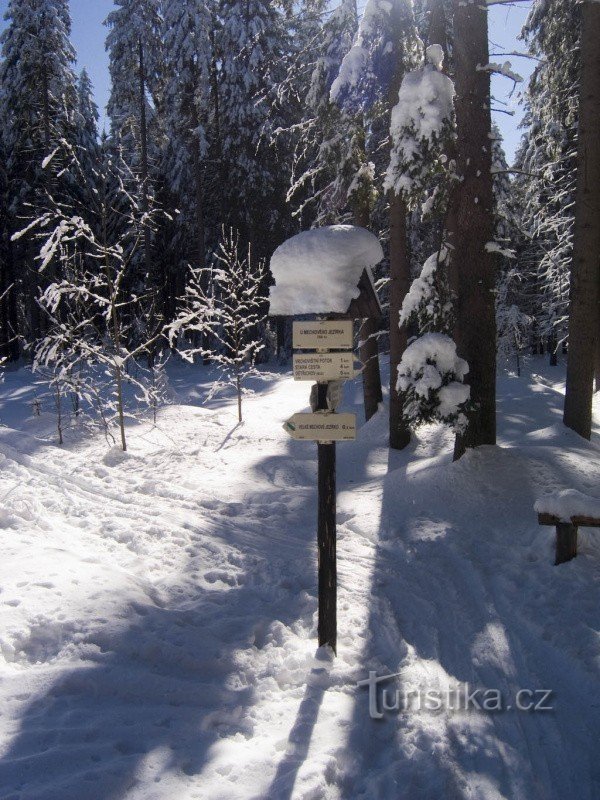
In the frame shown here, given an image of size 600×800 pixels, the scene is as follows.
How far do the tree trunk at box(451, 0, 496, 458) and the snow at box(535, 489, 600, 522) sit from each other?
8.21 feet

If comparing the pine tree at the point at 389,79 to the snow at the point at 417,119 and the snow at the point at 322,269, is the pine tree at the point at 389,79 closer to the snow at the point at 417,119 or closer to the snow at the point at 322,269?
the snow at the point at 417,119

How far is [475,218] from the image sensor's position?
773 cm

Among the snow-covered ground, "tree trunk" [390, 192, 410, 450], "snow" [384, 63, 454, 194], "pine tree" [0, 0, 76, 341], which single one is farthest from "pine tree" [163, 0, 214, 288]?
the snow-covered ground

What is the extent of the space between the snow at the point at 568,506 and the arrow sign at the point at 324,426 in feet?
7.93

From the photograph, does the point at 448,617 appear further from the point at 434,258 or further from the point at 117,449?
the point at 117,449

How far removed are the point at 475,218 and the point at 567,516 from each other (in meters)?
4.36

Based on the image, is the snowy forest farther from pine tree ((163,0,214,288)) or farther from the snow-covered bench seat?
pine tree ((163,0,214,288))

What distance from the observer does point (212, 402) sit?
63.2 ft

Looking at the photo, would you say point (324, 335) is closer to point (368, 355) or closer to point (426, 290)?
point (426, 290)

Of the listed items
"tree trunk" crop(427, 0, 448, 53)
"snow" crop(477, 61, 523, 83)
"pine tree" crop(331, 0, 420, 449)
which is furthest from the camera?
"pine tree" crop(331, 0, 420, 449)

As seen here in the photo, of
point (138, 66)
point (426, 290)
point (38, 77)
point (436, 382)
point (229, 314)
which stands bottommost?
point (436, 382)

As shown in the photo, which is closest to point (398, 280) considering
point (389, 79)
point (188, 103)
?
point (389, 79)

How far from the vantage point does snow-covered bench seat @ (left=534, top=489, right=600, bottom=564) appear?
5.25 m

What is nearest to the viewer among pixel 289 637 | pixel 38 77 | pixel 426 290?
pixel 289 637
